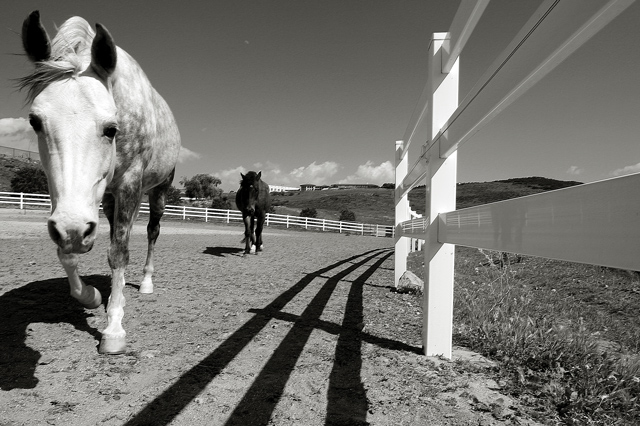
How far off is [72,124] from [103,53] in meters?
0.56

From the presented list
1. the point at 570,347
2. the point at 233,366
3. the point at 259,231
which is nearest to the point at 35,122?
the point at 233,366

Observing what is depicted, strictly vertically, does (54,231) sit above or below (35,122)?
below

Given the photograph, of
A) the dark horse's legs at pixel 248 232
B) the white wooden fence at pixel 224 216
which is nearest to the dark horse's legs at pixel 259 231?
the dark horse's legs at pixel 248 232

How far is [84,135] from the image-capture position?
6.57ft

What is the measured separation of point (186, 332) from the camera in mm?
2814

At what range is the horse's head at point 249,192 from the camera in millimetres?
9617

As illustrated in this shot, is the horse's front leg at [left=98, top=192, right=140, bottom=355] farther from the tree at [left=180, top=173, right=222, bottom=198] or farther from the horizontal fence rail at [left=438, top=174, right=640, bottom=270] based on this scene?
the tree at [left=180, top=173, right=222, bottom=198]

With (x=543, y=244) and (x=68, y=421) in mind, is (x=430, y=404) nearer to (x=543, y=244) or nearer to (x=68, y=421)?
(x=543, y=244)

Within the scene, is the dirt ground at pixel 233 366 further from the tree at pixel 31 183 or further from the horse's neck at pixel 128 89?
the tree at pixel 31 183

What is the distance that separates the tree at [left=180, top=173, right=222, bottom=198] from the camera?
242 ft

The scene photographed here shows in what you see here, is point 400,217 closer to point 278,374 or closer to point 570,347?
point 570,347

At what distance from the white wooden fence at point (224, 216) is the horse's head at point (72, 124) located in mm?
24512

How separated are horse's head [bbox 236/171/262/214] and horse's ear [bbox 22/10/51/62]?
7376 mm

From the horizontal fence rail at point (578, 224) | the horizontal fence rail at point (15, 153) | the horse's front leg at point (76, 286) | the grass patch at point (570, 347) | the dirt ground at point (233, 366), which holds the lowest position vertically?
the dirt ground at point (233, 366)
